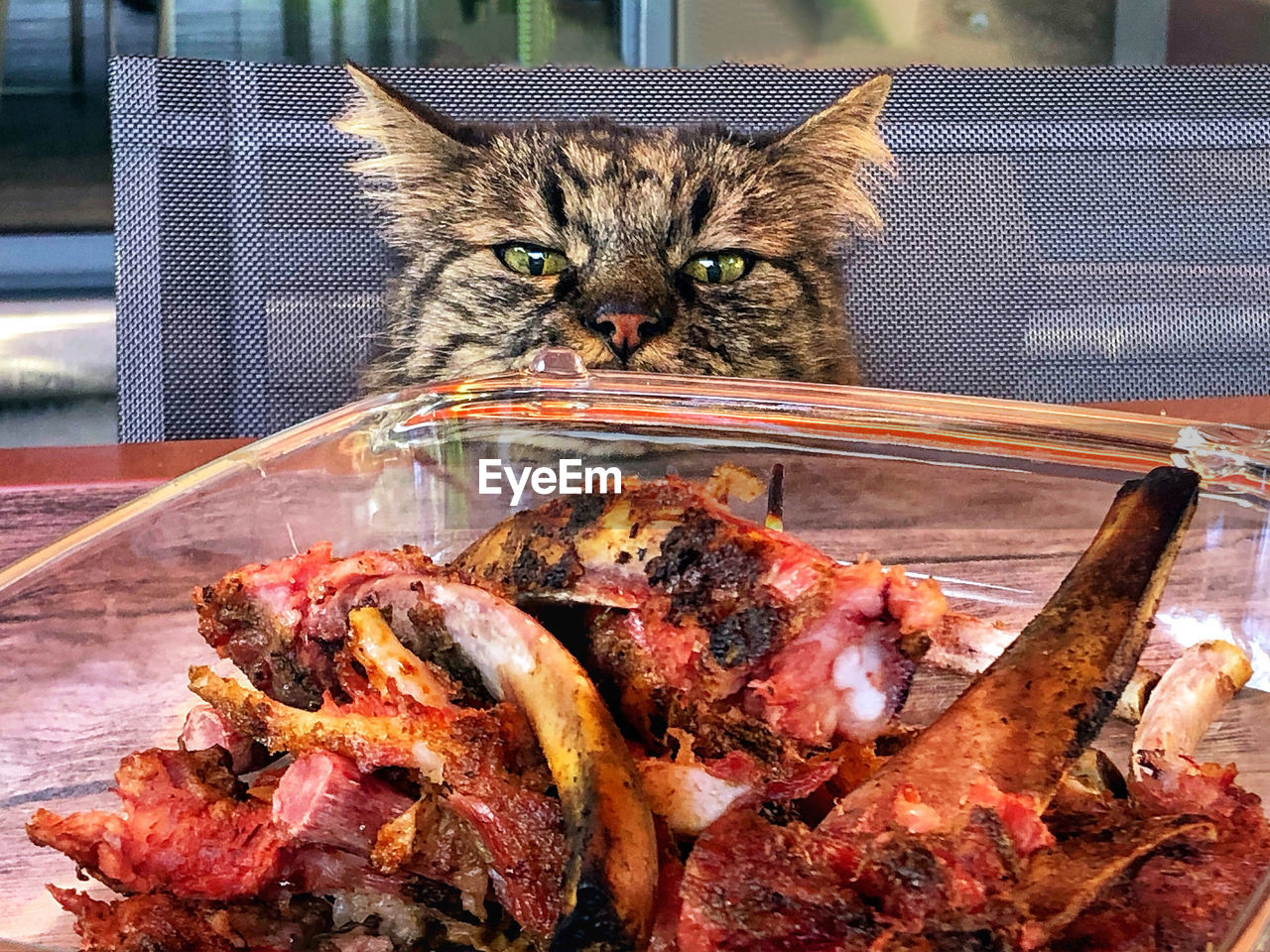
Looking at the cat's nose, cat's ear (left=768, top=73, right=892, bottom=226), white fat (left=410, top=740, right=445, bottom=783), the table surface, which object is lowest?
white fat (left=410, top=740, right=445, bottom=783)

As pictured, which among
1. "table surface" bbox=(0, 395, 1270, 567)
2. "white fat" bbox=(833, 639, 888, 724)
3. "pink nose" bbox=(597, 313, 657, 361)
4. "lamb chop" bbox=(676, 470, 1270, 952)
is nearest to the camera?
"lamb chop" bbox=(676, 470, 1270, 952)

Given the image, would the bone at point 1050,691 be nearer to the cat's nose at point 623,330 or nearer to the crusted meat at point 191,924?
the crusted meat at point 191,924

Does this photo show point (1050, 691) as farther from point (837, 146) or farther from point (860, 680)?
point (837, 146)

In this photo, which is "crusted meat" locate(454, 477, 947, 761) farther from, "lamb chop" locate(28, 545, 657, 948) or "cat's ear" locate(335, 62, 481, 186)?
"cat's ear" locate(335, 62, 481, 186)

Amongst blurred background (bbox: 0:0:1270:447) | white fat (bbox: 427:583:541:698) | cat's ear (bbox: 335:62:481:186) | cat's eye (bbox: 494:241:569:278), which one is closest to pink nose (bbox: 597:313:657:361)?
cat's eye (bbox: 494:241:569:278)

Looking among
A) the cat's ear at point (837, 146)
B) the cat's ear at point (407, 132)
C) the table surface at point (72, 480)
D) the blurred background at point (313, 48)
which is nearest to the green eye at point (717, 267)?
the cat's ear at point (837, 146)

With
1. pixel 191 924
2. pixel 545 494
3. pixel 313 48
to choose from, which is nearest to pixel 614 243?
pixel 545 494
